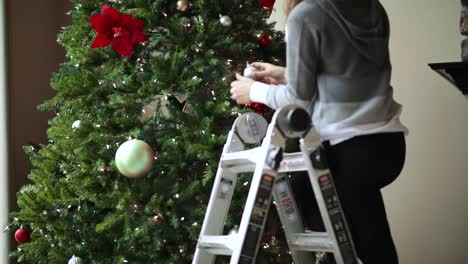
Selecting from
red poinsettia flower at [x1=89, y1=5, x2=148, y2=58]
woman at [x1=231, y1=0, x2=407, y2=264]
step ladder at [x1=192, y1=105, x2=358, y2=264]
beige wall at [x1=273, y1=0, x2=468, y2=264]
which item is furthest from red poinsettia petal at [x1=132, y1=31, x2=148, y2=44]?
beige wall at [x1=273, y1=0, x2=468, y2=264]

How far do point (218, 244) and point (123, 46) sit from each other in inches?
28.0

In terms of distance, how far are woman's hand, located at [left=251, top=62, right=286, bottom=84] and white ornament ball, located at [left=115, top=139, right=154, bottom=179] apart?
391 millimetres

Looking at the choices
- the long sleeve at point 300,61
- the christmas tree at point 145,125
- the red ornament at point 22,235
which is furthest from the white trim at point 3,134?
the long sleeve at point 300,61

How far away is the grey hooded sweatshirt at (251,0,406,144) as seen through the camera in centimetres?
150

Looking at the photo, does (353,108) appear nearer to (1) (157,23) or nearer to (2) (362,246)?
(2) (362,246)

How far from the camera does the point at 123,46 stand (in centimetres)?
196

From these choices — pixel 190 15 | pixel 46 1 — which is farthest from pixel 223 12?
pixel 46 1

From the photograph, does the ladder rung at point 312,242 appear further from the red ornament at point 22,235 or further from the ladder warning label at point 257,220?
the red ornament at point 22,235

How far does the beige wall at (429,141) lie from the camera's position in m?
3.01

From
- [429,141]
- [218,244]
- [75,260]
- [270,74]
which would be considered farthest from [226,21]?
[429,141]

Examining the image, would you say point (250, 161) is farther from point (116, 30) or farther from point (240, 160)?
point (116, 30)

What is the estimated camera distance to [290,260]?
2.00m

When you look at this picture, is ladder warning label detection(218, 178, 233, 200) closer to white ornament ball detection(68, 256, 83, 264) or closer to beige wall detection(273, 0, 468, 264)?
white ornament ball detection(68, 256, 83, 264)

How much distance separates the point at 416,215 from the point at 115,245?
1.73m
